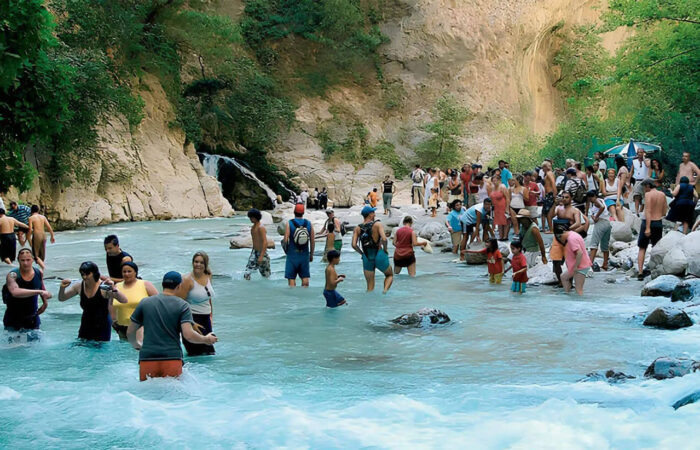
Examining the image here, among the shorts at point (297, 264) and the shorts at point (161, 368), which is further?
the shorts at point (297, 264)

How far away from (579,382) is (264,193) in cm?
3195

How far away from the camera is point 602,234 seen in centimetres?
1419

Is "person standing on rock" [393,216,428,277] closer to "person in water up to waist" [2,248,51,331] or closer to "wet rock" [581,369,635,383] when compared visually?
"wet rock" [581,369,635,383]

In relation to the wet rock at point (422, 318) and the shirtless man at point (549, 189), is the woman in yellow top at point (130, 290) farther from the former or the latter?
the shirtless man at point (549, 189)

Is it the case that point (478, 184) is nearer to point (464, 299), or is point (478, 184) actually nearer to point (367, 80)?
point (464, 299)

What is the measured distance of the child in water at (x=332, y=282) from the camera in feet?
35.7

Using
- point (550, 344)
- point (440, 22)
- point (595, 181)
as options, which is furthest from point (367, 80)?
point (550, 344)

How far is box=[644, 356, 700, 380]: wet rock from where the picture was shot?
24.2ft

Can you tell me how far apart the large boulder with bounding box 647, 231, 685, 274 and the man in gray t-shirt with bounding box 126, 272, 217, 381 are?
30.0 feet

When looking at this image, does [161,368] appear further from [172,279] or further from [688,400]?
[688,400]

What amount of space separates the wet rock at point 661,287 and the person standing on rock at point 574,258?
0.99m

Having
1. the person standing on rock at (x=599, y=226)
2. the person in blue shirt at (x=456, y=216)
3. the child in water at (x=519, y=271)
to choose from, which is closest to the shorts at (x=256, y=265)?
the child in water at (x=519, y=271)

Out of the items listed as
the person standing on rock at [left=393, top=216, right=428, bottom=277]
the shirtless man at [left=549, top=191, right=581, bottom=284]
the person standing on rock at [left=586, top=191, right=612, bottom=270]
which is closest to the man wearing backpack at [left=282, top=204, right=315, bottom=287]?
the person standing on rock at [left=393, top=216, right=428, bottom=277]

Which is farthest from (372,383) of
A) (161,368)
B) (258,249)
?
(258,249)
